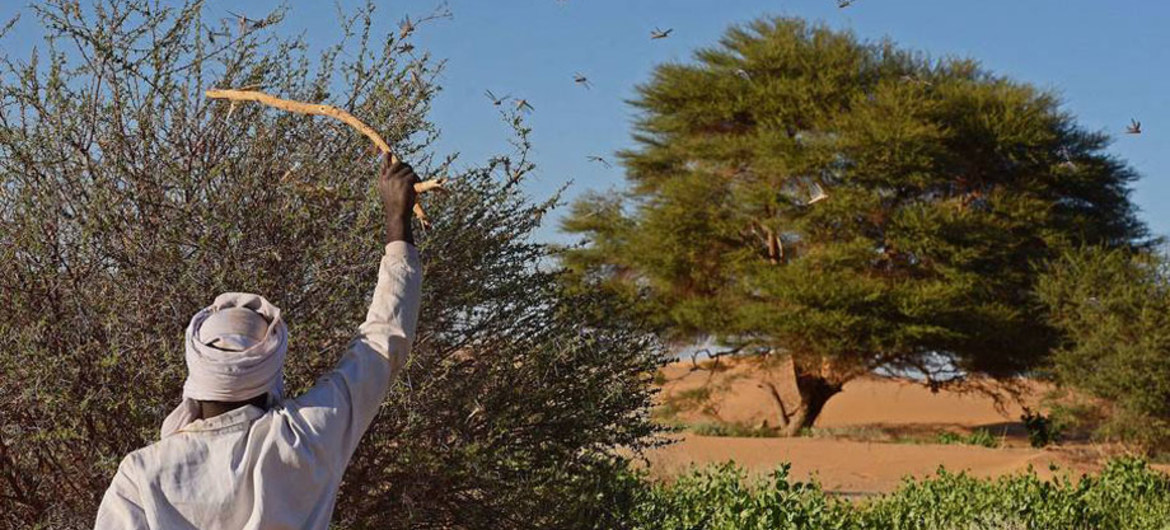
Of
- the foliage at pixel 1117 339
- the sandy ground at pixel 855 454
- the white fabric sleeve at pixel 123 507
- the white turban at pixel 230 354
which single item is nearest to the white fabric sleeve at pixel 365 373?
the white turban at pixel 230 354

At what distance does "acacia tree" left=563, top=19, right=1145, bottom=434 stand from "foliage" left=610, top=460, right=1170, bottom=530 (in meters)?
13.6

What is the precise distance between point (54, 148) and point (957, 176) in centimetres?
2463

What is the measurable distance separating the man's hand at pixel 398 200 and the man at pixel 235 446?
1.25 ft

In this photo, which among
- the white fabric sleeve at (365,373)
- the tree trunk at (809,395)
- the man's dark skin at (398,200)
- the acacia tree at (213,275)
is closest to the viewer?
the white fabric sleeve at (365,373)

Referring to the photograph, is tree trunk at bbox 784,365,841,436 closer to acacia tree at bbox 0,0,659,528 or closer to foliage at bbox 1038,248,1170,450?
foliage at bbox 1038,248,1170,450

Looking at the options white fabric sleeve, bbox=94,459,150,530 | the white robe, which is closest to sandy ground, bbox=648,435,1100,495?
the white robe

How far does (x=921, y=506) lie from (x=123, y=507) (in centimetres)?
882

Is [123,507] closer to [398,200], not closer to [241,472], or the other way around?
[241,472]

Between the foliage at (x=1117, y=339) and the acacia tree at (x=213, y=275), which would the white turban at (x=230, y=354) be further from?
the foliage at (x=1117, y=339)

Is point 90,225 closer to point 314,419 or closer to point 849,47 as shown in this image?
point 314,419

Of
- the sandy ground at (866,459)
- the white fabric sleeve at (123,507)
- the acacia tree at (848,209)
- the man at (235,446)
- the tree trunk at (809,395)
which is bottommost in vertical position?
the white fabric sleeve at (123,507)

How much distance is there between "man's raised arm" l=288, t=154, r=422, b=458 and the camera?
2729mm

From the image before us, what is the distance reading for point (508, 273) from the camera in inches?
264

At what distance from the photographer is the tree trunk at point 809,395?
29.1 metres
